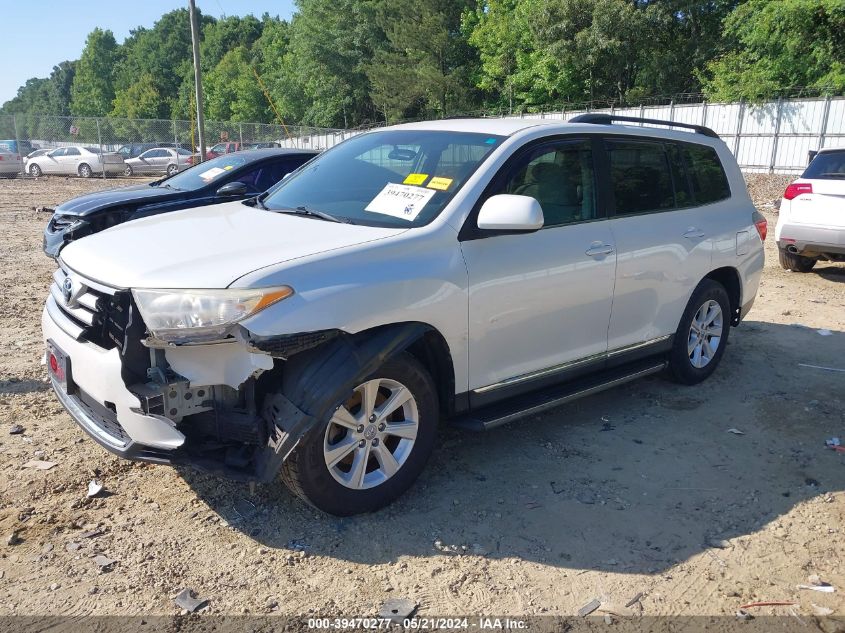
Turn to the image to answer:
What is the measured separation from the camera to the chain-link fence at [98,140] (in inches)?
1137

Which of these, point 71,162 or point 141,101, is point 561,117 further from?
point 141,101

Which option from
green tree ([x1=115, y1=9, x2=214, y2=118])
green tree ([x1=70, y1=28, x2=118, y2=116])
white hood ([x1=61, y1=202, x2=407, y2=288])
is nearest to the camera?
white hood ([x1=61, y1=202, x2=407, y2=288])

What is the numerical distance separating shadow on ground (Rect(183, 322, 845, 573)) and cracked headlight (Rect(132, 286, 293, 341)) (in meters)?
1.07

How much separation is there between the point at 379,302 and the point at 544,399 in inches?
51.4

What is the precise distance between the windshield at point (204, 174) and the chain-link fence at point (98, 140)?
1885 cm

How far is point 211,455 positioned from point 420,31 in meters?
47.4

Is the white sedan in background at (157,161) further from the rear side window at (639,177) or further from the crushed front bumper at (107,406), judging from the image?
the crushed front bumper at (107,406)

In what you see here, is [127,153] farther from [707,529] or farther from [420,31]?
[707,529]

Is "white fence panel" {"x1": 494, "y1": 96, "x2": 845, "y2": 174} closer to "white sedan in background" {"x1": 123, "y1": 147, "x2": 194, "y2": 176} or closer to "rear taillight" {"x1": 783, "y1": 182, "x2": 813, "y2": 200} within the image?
"rear taillight" {"x1": 783, "y1": 182, "x2": 813, "y2": 200}

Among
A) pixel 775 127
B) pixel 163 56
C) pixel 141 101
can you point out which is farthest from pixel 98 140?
pixel 163 56

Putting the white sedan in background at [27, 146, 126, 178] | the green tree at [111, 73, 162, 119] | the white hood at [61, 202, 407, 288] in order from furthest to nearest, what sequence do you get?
the green tree at [111, 73, 162, 119], the white sedan in background at [27, 146, 126, 178], the white hood at [61, 202, 407, 288]

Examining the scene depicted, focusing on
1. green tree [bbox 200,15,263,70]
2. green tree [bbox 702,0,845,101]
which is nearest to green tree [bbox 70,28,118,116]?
green tree [bbox 200,15,263,70]

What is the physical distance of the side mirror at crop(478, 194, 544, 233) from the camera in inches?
135

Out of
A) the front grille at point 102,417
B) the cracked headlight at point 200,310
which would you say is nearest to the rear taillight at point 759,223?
the cracked headlight at point 200,310
